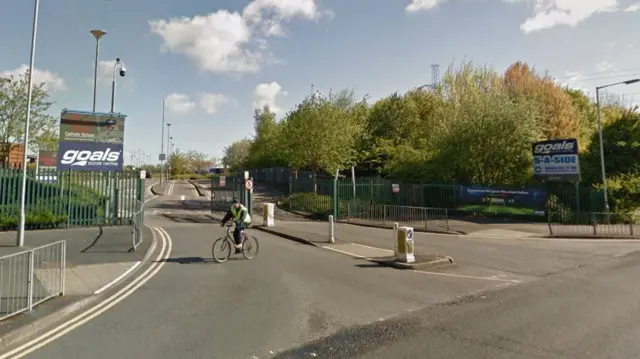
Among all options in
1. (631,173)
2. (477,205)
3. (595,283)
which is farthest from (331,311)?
(631,173)

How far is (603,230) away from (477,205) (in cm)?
692

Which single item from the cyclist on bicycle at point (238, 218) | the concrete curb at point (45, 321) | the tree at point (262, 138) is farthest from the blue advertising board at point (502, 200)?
the tree at point (262, 138)

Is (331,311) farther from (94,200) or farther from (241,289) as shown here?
(94,200)

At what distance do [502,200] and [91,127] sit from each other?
22.8 meters

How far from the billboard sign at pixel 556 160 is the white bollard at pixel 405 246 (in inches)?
681

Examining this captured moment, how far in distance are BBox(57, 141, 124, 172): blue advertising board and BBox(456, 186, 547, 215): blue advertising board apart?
19.9m

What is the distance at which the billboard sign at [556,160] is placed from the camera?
22.8m

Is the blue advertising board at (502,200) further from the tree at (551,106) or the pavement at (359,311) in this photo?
the pavement at (359,311)

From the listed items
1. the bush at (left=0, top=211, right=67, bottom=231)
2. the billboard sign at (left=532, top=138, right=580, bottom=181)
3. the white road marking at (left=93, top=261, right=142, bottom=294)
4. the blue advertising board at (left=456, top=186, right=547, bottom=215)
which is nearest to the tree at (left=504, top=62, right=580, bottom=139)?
the billboard sign at (left=532, top=138, right=580, bottom=181)

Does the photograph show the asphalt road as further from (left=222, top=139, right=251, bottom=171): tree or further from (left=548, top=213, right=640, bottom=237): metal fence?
(left=222, top=139, right=251, bottom=171): tree

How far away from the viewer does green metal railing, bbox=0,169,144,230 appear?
15.2m

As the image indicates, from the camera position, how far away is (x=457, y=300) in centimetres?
709

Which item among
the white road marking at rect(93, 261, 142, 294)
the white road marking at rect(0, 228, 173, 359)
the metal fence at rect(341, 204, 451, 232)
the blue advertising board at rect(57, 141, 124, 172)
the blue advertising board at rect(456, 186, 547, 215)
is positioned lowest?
the white road marking at rect(0, 228, 173, 359)

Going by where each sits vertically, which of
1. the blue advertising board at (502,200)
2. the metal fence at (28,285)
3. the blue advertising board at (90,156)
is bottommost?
the metal fence at (28,285)
